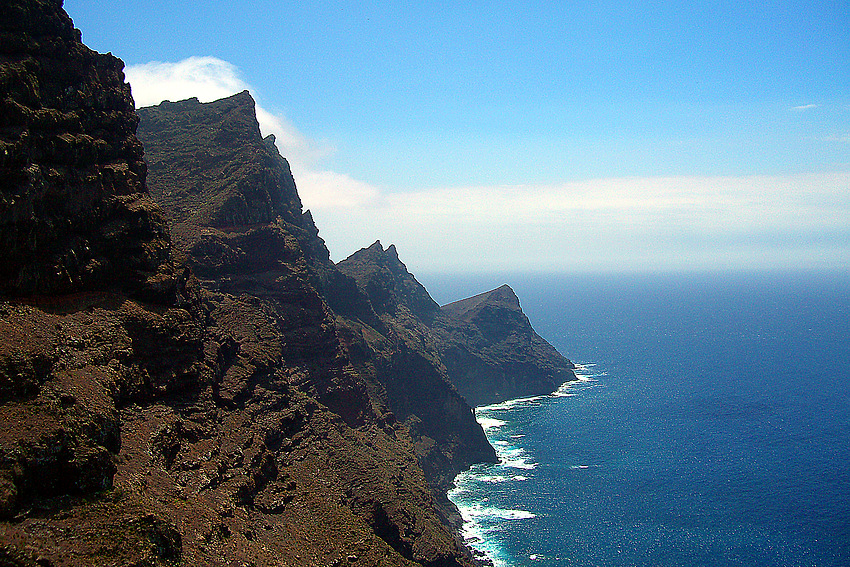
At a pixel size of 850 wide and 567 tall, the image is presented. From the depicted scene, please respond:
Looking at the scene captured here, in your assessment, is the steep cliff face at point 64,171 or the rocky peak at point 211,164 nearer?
the steep cliff face at point 64,171

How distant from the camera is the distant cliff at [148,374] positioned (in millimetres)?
34625

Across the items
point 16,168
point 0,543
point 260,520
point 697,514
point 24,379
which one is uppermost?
point 16,168

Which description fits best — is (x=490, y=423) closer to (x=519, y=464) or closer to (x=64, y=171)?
(x=519, y=464)

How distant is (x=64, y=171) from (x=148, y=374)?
1973 centimetres

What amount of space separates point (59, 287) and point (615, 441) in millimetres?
144578

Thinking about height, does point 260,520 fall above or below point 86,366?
below

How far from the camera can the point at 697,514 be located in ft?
358

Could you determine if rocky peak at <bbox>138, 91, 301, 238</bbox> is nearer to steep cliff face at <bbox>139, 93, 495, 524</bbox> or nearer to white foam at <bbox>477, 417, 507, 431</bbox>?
steep cliff face at <bbox>139, 93, 495, 524</bbox>

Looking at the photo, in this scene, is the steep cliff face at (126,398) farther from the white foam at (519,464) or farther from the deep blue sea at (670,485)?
the white foam at (519,464)

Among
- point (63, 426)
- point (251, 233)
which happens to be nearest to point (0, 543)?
point (63, 426)

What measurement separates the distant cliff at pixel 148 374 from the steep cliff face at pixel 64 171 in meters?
0.17

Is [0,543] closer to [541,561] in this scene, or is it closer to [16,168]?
[16,168]

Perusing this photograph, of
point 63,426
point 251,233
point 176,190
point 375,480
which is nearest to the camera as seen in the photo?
→ point 63,426

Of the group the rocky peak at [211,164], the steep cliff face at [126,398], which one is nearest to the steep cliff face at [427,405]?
the rocky peak at [211,164]
